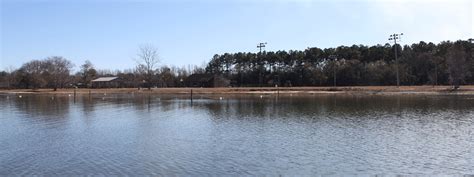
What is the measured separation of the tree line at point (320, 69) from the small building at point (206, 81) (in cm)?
250

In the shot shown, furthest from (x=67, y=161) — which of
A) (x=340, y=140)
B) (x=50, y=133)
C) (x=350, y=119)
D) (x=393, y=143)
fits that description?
(x=350, y=119)

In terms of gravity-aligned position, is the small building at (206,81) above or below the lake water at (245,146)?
above

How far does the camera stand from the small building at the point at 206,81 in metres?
105

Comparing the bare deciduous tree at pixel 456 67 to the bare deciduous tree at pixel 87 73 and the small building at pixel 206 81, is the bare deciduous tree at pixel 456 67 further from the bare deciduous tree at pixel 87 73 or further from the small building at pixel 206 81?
the bare deciduous tree at pixel 87 73

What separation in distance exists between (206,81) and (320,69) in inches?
1082

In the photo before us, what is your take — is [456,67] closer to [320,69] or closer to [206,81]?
[320,69]

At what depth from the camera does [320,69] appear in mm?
97062

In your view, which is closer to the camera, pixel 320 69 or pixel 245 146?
pixel 245 146

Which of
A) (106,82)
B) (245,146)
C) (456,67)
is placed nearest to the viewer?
(245,146)

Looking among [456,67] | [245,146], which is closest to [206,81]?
[456,67]

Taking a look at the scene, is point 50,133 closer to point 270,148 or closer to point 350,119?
point 270,148

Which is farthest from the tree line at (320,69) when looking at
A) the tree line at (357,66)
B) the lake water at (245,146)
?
the lake water at (245,146)

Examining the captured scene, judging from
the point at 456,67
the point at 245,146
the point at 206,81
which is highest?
the point at 456,67

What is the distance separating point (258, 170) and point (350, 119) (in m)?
16.8
